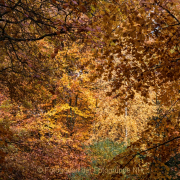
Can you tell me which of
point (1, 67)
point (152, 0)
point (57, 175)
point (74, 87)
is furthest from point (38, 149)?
point (152, 0)

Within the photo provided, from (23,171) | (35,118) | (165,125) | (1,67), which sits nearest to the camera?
(165,125)

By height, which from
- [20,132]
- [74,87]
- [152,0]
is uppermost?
[74,87]

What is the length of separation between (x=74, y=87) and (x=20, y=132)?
3.22 m

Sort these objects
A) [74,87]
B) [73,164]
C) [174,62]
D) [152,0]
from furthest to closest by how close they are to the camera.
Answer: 1. [74,87]
2. [73,164]
3. [174,62]
4. [152,0]

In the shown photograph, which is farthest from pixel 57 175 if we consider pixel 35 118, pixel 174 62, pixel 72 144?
pixel 174 62

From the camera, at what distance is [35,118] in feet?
24.8

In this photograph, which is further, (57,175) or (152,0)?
(57,175)

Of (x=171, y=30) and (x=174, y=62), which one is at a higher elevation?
Answer: (x=171, y=30)

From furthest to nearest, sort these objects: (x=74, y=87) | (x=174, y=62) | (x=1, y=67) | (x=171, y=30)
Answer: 1. (x=74, y=87)
2. (x=1, y=67)
3. (x=174, y=62)
4. (x=171, y=30)

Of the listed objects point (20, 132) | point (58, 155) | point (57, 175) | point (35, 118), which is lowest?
point (57, 175)

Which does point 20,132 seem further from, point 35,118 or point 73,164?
point 73,164

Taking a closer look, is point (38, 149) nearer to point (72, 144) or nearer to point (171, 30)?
point (72, 144)

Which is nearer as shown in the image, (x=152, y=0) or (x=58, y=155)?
(x=152, y=0)

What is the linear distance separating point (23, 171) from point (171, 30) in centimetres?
511
